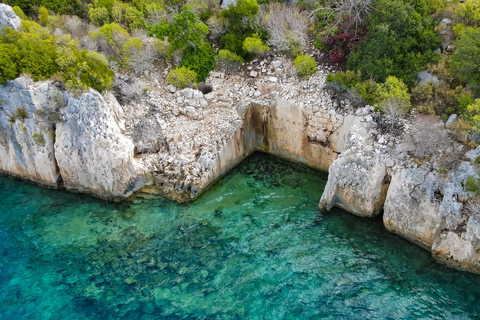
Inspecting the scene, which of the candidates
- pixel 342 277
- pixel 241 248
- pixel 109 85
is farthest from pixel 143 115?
pixel 342 277

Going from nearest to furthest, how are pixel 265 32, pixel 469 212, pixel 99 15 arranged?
pixel 469 212 < pixel 265 32 < pixel 99 15

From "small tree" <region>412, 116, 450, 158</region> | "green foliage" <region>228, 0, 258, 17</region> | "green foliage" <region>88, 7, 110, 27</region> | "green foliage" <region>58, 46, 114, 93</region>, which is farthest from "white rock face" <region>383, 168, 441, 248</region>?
"green foliage" <region>88, 7, 110, 27</region>

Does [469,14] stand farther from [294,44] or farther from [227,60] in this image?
[227,60]

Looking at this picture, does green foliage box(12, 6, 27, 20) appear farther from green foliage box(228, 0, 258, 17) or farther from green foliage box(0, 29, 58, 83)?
green foliage box(228, 0, 258, 17)

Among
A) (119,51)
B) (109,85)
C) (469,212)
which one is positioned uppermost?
(119,51)

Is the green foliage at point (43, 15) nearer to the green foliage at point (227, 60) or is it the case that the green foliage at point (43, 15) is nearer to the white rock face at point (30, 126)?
the white rock face at point (30, 126)

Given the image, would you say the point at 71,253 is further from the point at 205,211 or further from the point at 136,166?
the point at 205,211
